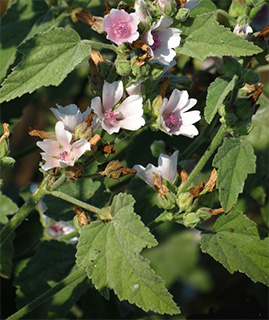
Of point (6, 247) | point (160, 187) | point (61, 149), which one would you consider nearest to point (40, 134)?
point (61, 149)

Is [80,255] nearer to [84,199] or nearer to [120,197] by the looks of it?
[120,197]

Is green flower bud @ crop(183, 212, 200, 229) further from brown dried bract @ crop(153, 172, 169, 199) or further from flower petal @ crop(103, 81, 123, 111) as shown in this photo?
flower petal @ crop(103, 81, 123, 111)

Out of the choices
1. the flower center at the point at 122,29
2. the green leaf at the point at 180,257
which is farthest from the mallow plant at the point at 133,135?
the green leaf at the point at 180,257

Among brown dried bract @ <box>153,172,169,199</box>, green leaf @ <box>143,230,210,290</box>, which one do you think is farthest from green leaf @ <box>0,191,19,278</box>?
green leaf @ <box>143,230,210,290</box>

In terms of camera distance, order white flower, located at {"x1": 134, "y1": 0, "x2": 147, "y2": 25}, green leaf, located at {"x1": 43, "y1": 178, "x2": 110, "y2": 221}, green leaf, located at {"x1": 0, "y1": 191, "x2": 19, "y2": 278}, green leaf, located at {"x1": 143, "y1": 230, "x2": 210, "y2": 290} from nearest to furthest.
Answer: white flower, located at {"x1": 134, "y1": 0, "x2": 147, "y2": 25} < green leaf, located at {"x1": 43, "y1": 178, "x2": 110, "y2": 221} < green leaf, located at {"x1": 0, "y1": 191, "x2": 19, "y2": 278} < green leaf, located at {"x1": 143, "y1": 230, "x2": 210, "y2": 290}

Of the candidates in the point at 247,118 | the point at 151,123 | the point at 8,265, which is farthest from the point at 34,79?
the point at 8,265

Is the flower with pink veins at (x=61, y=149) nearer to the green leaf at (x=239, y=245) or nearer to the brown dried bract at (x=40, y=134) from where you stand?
the brown dried bract at (x=40, y=134)
